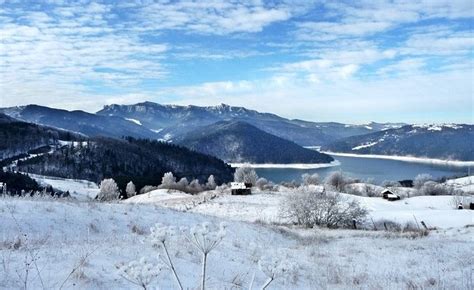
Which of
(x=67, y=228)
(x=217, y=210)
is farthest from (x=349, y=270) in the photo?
(x=217, y=210)

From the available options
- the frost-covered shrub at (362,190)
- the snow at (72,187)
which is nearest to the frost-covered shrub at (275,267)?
the frost-covered shrub at (362,190)

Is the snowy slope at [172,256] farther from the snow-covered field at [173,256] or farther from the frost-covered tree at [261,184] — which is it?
the frost-covered tree at [261,184]

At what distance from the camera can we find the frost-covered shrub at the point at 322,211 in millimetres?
42438

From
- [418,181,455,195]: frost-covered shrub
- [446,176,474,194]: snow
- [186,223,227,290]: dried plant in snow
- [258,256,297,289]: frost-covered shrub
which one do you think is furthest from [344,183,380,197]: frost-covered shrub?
[186,223,227,290]: dried plant in snow

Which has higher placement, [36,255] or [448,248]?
[36,255]

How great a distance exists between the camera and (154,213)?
21625mm

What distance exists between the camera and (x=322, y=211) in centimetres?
4266

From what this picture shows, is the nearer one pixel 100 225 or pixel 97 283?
pixel 97 283

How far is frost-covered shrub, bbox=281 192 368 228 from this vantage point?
42.4 m

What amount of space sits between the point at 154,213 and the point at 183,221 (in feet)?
4.91

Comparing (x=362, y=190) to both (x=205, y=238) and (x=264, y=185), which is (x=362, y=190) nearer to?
(x=264, y=185)

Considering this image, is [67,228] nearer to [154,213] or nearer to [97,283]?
[154,213]

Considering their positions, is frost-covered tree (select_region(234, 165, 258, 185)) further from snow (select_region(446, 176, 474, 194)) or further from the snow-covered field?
the snow-covered field

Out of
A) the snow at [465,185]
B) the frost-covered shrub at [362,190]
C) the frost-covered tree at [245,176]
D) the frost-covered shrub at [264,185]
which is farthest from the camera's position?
the frost-covered tree at [245,176]
